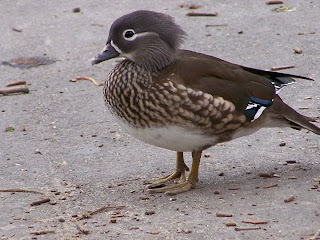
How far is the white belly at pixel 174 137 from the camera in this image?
423 centimetres

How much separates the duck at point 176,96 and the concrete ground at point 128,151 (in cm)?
31

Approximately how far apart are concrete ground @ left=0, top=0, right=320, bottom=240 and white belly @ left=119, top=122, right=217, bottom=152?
331 mm

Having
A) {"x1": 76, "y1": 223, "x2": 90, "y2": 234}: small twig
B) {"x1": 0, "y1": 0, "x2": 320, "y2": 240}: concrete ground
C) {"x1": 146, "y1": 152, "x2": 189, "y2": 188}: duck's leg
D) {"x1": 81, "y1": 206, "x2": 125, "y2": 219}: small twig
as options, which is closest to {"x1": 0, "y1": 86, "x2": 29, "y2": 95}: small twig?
{"x1": 0, "y1": 0, "x2": 320, "y2": 240}: concrete ground

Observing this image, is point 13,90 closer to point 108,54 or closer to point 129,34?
point 108,54

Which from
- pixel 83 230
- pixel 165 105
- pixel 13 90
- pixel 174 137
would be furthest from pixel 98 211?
pixel 13 90

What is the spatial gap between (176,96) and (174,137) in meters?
0.26

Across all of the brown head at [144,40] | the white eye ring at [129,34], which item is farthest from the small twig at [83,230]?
the white eye ring at [129,34]

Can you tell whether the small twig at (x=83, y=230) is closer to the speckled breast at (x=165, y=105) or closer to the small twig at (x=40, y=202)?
the small twig at (x=40, y=202)

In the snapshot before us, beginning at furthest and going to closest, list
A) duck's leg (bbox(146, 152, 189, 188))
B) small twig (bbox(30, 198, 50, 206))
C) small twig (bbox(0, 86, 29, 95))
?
small twig (bbox(0, 86, 29, 95))
duck's leg (bbox(146, 152, 189, 188))
small twig (bbox(30, 198, 50, 206))

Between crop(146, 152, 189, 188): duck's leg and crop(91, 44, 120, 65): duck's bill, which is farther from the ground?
crop(91, 44, 120, 65): duck's bill

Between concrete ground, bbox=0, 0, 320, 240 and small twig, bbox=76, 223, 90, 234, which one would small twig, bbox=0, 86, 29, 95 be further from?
small twig, bbox=76, 223, 90, 234

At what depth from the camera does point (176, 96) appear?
423 cm

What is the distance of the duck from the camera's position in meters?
4.24

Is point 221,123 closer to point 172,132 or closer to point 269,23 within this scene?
point 172,132
